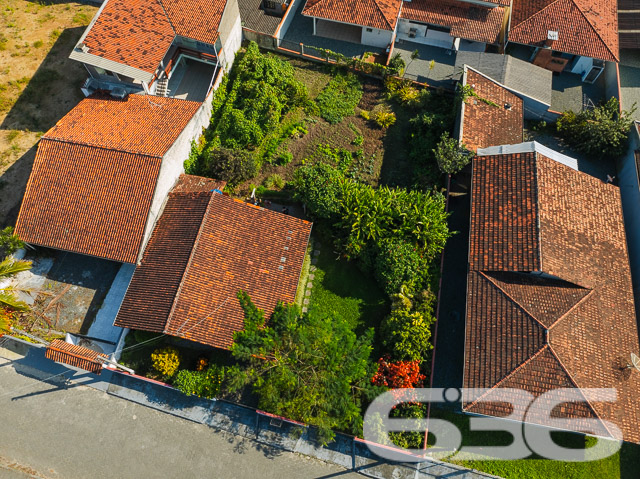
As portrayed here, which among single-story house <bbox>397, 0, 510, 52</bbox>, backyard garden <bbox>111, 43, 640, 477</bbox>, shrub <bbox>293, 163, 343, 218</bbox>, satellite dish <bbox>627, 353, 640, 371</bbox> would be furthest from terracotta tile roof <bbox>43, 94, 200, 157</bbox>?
satellite dish <bbox>627, 353, 640, 371</bbox>

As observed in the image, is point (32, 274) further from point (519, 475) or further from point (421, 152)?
point (519, 475)

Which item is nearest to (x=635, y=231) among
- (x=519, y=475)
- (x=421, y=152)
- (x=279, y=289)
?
(x=421, y=152)

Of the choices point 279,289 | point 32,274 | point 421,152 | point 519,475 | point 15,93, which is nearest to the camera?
point 519,475

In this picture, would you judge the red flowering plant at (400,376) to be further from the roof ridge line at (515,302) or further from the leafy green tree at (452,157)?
the leafy green tree at (452,157)

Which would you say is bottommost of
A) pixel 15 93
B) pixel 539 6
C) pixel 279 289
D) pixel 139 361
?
pixel 139 361

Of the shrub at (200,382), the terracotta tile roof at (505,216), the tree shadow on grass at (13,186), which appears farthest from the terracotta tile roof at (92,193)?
the terracotta tile roof at (505,216)

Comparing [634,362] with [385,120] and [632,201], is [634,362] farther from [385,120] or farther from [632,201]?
[385,120]
